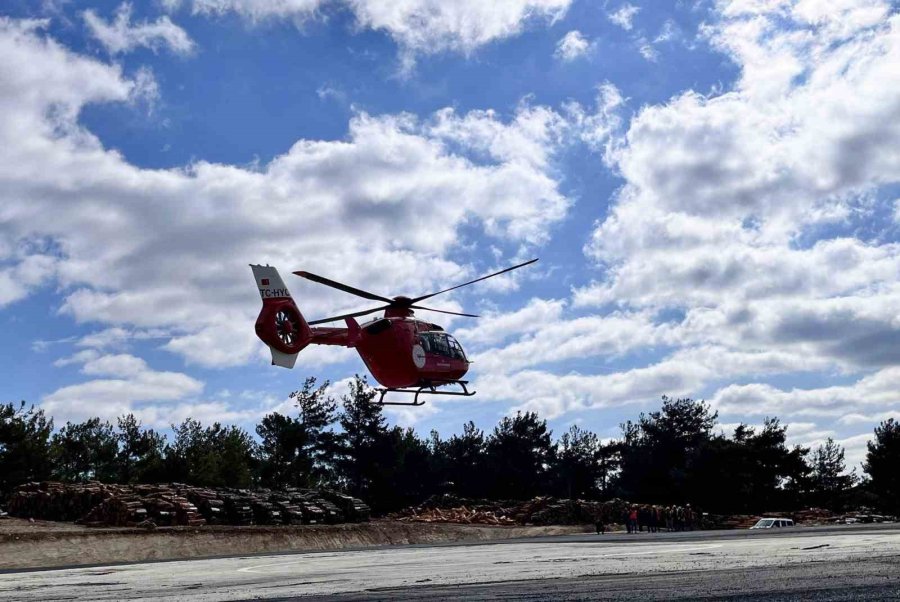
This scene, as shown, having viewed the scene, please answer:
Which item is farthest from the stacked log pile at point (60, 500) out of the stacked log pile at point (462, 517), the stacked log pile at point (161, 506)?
the stacked log pile at point (462, 517)

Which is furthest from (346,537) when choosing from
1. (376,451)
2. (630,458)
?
(630,458)

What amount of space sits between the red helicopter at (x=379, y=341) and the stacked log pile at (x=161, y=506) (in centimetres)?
1014

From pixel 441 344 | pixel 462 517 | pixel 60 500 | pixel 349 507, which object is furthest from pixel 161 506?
pixel 462 517

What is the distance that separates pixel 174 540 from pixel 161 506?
4.90 meters

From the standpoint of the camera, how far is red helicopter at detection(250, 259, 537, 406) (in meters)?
38.6

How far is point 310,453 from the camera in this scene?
9906 centimetres

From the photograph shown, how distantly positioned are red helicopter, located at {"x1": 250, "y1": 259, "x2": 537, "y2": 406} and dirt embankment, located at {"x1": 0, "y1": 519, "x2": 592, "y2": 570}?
8.51m

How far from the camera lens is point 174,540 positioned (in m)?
37.2

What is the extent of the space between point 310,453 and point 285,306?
205 feet

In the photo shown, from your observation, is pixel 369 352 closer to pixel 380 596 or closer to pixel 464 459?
pixel 380 596

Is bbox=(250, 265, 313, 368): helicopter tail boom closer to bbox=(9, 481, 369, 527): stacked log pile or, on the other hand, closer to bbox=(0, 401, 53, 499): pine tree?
bbox=(9, 481, 369, 527): stacked log pile

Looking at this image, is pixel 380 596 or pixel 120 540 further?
pixel 120 540

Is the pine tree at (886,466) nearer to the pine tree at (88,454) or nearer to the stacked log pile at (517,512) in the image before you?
the stacked log pile at (517,512)

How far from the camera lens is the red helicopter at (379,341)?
127 ft
